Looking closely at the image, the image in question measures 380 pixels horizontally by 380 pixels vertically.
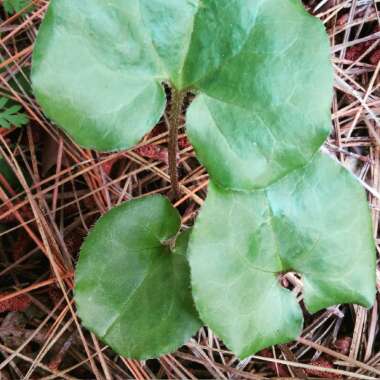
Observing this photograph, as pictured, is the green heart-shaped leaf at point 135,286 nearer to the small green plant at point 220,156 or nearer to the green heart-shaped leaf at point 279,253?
the small green plant at point 220,156

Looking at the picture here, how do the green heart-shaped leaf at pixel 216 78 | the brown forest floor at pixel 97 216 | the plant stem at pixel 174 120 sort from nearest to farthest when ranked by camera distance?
the green heart-shaped leaf at pixel 216 78 → the plant stem at pixel 174 120 → the brown forest floor at pixel 97 216

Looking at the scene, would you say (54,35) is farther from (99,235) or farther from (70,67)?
(99,235)

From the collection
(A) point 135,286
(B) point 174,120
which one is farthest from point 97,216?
(B) point 174,120

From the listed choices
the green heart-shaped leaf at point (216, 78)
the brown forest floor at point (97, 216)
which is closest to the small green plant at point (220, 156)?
the green heart-shaped leaf at point (216, 78)

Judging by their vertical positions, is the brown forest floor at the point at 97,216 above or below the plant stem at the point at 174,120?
below

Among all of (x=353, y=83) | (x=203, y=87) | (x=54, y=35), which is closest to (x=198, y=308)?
(x=203, y=87)

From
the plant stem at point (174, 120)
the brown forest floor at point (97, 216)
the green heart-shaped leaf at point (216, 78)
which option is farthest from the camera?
the brown forest floor at point (97, 216)

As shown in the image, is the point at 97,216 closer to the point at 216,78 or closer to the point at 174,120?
the point at 174,120

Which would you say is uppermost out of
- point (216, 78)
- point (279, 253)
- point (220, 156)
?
point (216, 78)
